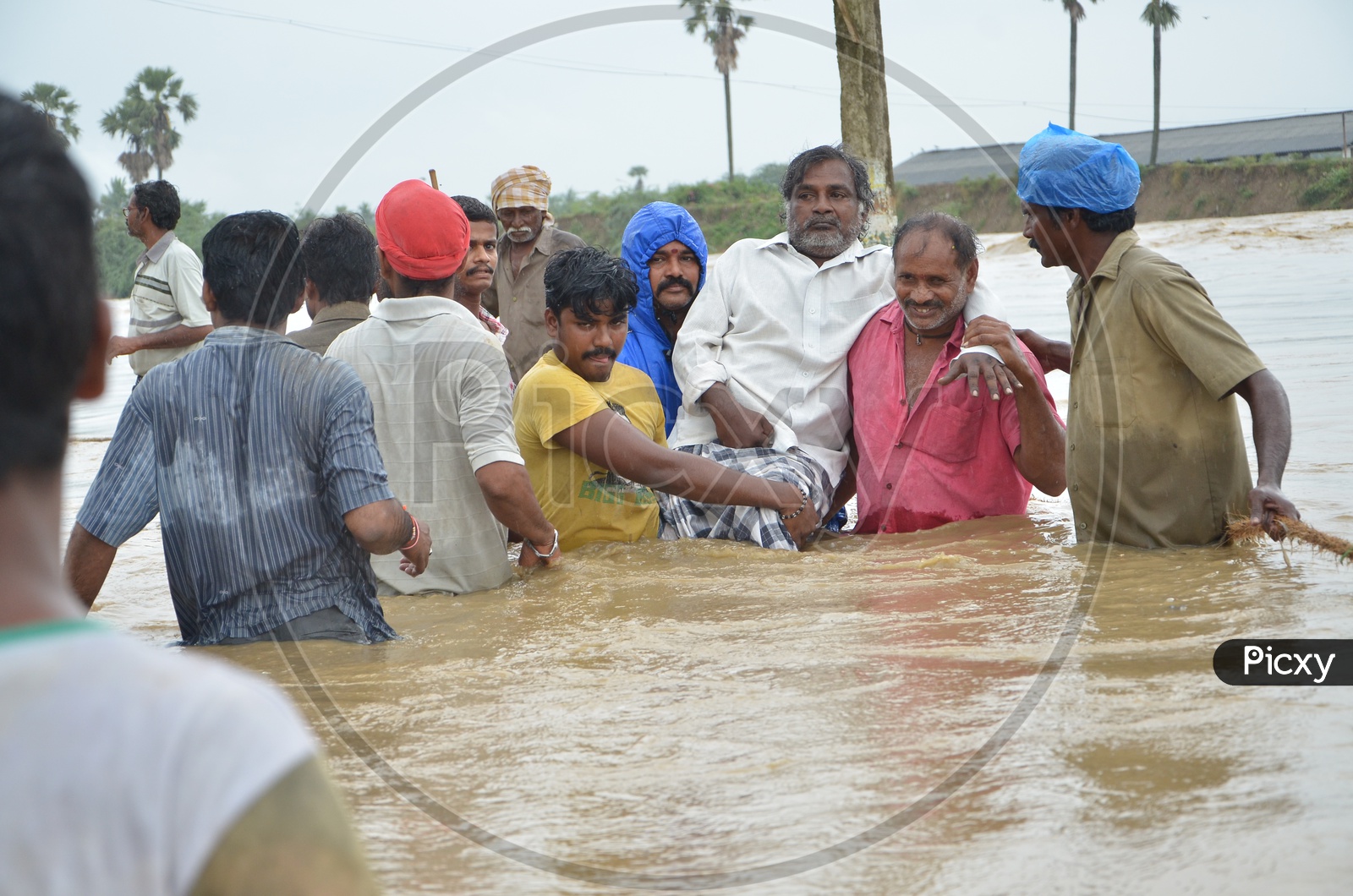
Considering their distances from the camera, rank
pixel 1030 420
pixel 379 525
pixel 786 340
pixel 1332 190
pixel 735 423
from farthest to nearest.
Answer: pixel 1332 190 → pixel 786 340 → pixel 735 423 → pixel 1030 420 → pixel 379 525

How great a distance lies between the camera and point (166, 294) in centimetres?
686

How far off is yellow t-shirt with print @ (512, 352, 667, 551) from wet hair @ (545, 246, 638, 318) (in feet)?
0.81

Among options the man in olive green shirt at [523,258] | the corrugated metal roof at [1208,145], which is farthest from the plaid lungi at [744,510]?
the corrugated metal roof at [1208,145]

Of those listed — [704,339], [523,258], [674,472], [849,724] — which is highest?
[523,258]

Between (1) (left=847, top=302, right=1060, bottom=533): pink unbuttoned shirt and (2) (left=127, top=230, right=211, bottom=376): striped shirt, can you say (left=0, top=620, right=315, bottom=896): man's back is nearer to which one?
(1) (left=847, top=302, right=1060, bottom=533): pink unbuttoned shirt

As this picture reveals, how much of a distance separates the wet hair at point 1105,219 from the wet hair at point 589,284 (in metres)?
1.56

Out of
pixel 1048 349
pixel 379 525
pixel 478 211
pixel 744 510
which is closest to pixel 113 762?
pixel 379 525

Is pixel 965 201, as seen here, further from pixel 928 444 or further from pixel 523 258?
pixel 928 444

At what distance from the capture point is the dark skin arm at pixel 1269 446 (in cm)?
331

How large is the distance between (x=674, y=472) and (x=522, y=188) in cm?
274

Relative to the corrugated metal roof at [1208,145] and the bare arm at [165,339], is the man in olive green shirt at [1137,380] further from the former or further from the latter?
the corrugated metal roof at [1208,145]

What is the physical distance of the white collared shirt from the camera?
501 cm

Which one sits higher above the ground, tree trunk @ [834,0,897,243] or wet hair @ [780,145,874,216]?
tree trunk @ [834,0,897,243]

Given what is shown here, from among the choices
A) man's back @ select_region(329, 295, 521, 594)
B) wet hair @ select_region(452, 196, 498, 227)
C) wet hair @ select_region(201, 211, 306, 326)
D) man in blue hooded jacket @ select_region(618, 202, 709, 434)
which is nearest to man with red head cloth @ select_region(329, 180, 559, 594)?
man's back @ select_region(329, 295, 521, 594)
